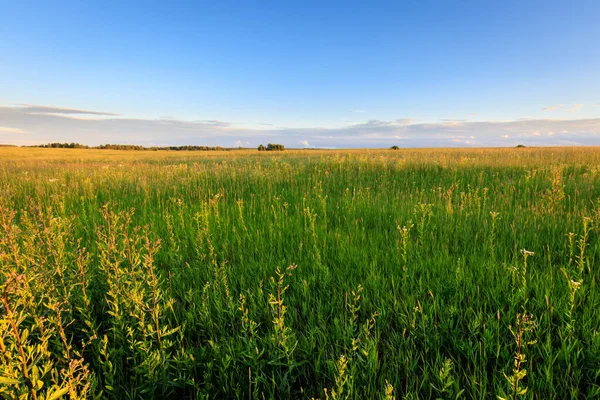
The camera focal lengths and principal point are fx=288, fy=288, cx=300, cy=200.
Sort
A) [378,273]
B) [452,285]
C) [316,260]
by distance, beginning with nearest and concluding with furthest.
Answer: [452,285]
[378,273]
[316,260]

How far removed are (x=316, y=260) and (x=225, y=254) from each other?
1.10 metres

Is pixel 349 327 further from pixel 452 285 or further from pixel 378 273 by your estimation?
pixel 452 285

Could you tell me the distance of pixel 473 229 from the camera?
3803 mm

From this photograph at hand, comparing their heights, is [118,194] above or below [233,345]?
above

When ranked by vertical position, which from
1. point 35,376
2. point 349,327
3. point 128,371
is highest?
point 35,376

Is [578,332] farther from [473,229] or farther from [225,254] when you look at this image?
[225,254]

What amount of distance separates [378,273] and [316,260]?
1.98 ft

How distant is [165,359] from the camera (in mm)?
1606

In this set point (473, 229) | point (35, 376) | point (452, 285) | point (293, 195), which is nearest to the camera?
point (35, 376)

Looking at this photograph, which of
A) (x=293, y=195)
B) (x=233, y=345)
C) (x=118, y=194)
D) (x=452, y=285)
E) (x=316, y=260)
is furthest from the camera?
(x=118, y=194)

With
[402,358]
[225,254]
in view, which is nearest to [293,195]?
[225,254]

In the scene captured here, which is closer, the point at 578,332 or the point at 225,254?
the point at 578,332

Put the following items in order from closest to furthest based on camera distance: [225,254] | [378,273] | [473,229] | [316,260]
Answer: [378,273] < [316,260] < [225,254] < [473,229]

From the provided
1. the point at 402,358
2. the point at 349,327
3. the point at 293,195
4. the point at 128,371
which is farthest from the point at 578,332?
the point at 293,195
